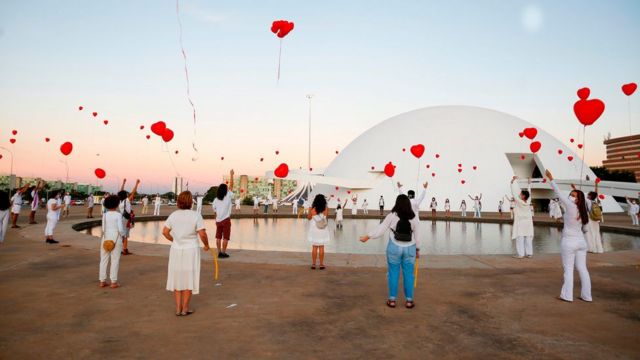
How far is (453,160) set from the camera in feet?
134

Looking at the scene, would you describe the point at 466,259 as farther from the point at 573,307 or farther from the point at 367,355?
the point at 367,355

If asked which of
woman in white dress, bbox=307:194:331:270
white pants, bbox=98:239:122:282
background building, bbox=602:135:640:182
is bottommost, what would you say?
white pants, bbox=98:239:122:282

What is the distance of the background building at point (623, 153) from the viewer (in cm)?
15188

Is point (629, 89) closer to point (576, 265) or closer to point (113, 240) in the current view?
point (576, 265)

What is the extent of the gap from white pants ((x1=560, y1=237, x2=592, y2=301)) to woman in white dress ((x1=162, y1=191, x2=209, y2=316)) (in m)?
5.19

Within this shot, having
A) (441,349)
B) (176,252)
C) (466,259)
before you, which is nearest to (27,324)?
(176,252)

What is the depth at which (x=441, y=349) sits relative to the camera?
3.58 meters

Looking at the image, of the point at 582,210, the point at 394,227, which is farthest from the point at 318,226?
the point at 582,210

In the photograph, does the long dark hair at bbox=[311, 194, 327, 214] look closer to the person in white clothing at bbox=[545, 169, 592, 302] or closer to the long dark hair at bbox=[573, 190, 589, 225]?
the person in white clothing at bbox=[545, 169, 592, 302]

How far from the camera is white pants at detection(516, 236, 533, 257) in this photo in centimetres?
911

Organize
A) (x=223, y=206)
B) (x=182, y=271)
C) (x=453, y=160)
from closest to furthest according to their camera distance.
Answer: (x=182, y=271) → (x=223, y=206) → (x=453, y=160)

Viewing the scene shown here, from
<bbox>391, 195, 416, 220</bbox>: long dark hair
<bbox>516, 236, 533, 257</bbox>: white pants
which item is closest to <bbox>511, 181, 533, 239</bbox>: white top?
<bbox>516, 236, 533, 257</bbox>: white pants

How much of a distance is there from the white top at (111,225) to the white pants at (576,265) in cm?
711

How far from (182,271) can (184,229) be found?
0.52 meters
